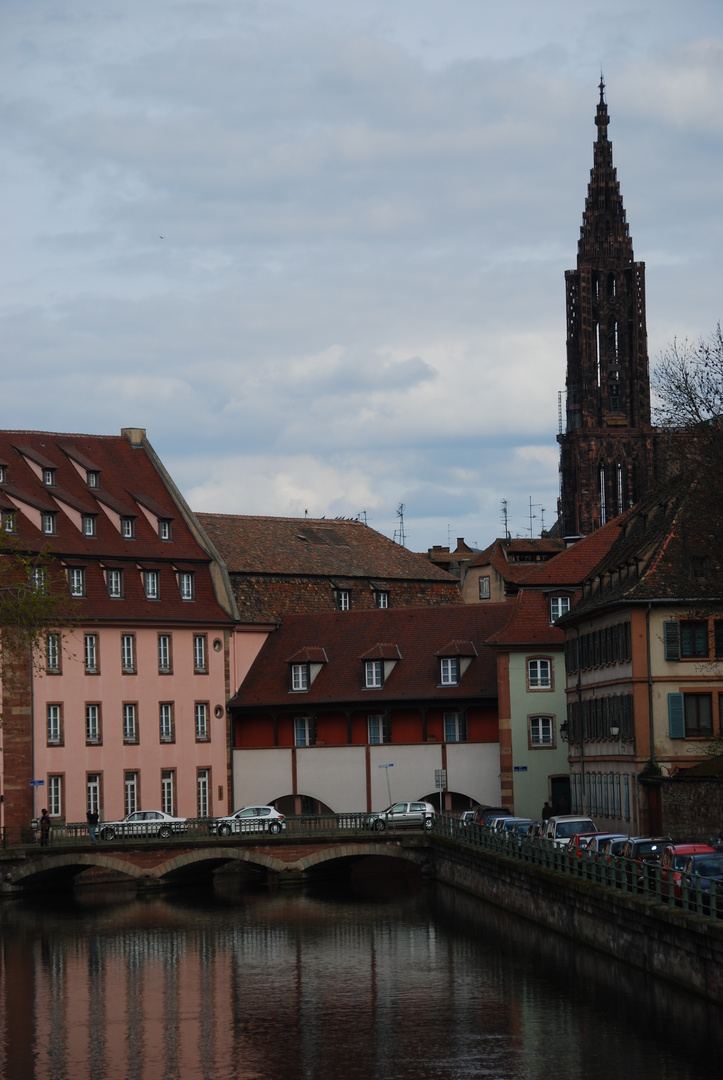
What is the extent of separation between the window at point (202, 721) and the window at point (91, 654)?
6300 millimetres

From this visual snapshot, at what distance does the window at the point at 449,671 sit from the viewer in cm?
8600

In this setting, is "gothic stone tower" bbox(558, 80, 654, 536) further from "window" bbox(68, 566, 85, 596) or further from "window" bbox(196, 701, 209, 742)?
"window" bbox(68, 566, 85, 596)

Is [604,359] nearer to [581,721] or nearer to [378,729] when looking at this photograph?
[378,729]

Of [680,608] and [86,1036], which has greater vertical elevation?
[680,608]

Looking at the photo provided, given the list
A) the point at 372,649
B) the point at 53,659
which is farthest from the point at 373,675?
the point at 53,659

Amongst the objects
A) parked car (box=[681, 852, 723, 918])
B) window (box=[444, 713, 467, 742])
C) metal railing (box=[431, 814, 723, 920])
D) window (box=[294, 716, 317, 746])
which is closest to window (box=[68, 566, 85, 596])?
window (box=[294, 716, 317, 746])

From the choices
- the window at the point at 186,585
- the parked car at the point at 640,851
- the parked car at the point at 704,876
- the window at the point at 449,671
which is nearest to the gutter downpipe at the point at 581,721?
the window at the point at 449,671

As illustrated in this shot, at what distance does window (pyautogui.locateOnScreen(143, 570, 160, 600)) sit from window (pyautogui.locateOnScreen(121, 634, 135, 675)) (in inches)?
98.0

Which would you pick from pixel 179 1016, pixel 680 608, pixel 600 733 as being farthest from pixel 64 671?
pixel 179 1016

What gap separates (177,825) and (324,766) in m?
10.7

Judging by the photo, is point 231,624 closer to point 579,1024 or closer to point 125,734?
point 125,734

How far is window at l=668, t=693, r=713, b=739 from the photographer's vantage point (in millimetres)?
64625

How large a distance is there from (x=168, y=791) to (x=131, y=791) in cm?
220

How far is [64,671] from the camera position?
82.9 m
